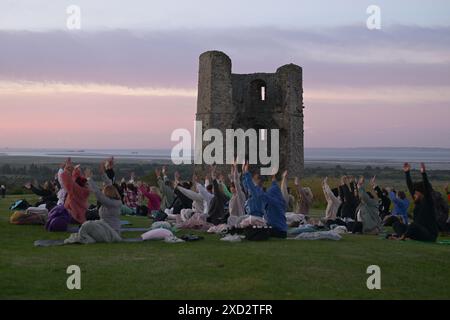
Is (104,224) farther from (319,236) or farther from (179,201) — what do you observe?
(179,201)

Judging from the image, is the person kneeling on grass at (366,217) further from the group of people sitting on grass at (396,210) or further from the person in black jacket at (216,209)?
the person in black jacket at (216,209)

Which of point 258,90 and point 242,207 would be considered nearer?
point 242,207

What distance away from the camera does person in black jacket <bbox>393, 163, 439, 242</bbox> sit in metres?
14.5

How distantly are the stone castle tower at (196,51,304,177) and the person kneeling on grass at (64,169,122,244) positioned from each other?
76.2 feet

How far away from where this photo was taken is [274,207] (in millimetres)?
15422

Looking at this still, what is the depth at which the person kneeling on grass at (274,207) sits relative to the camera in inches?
598

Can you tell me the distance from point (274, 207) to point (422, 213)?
10.2ft

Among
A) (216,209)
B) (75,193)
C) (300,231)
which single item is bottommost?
(300,231)

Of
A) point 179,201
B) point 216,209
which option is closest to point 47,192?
point 179,201

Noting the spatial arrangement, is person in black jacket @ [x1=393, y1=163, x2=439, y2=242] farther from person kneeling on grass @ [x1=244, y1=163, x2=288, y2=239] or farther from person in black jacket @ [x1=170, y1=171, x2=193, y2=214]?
person in black jacket @ [x1=170, y1=171, x2=193, y2=214]

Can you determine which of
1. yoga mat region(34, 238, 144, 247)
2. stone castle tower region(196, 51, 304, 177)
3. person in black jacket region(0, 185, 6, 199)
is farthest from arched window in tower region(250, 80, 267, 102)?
yoga mat region(34, 238, 144, 247)

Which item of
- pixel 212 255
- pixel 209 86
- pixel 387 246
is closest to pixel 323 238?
pixel 387 246
